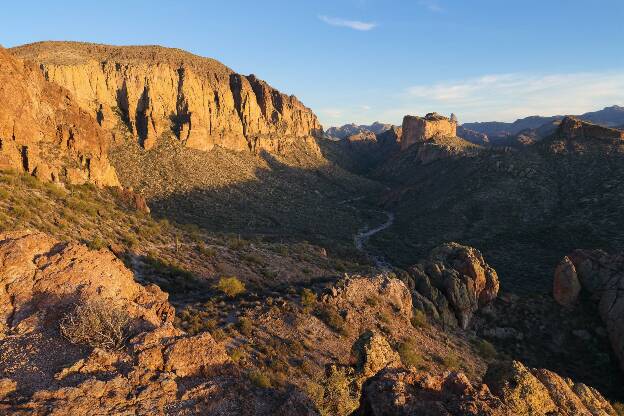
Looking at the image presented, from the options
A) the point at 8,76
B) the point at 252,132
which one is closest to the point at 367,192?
the point at 252,132

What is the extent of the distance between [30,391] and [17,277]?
15.2 ft

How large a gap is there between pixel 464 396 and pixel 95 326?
8249mm

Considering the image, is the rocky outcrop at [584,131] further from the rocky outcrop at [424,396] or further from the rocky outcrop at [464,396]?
the rocky outcrop at [424,396]

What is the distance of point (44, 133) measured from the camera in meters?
31.8

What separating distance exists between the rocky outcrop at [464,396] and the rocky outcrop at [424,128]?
416 feet

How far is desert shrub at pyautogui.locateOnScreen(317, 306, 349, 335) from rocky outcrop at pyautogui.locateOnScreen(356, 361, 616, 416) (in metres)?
9.28

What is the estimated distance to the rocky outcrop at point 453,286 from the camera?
27.0m

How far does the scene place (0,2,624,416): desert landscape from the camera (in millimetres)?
8641

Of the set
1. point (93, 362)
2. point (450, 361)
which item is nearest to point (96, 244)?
point (93, 362)

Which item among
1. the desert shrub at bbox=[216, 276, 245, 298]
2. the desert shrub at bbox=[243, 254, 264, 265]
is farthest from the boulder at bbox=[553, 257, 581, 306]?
the desert shrub at bbox=[216, 276, 245, 298]

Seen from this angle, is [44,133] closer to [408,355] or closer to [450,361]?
[408,355]

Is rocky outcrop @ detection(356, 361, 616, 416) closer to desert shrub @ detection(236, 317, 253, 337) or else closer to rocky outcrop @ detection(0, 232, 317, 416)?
rocky outcrop @ detection(0, 232, 317, 416)

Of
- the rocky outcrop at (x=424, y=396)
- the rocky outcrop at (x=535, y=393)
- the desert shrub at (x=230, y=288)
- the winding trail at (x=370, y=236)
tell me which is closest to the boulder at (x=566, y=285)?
the winding trail at (x=370, y=236)

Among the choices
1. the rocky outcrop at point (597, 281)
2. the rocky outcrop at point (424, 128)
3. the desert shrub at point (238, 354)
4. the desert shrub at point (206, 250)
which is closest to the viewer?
the desert shrub at point (238, 354)
